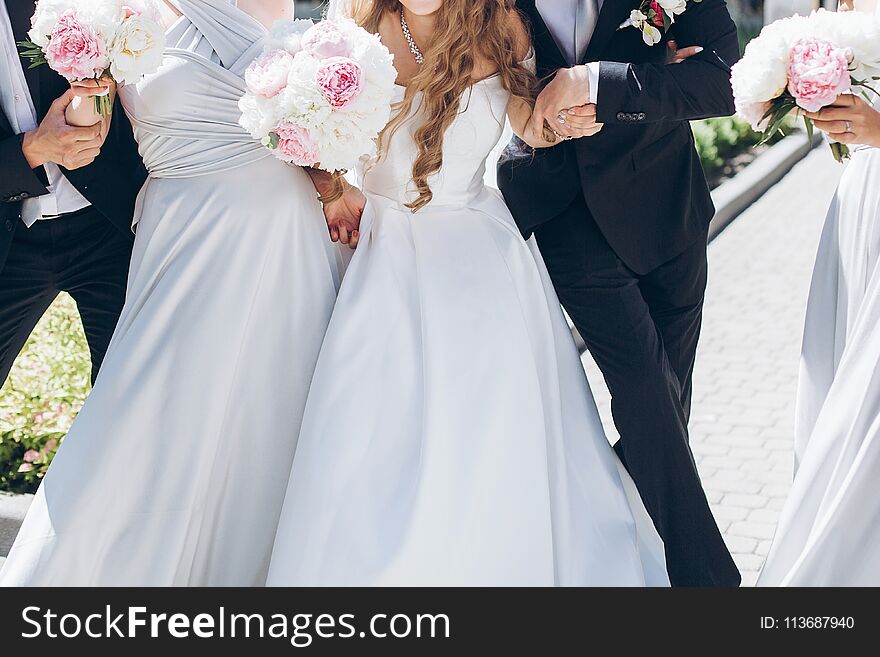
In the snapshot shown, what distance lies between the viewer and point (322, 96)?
293 cm

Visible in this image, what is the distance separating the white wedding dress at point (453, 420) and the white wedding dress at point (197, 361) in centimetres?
18

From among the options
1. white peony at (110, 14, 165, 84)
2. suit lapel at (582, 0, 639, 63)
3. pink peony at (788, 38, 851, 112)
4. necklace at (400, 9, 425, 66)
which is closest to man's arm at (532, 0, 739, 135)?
suit lapel at (582, 0, 639, 63)

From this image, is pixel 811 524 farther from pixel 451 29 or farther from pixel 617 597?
pixel 451 29

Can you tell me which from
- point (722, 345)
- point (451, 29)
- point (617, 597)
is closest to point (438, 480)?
point (617, 597)

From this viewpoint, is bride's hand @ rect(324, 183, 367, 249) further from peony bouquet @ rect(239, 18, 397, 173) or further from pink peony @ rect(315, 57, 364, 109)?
pink peony @ rect(315, 57, 364, 109)

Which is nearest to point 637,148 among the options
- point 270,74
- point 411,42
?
point 411,42

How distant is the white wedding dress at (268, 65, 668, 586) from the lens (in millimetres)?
3039

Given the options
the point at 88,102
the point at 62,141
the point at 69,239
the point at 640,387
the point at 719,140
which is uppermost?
the point at 88,102

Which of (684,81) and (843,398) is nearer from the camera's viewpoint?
(843,398)

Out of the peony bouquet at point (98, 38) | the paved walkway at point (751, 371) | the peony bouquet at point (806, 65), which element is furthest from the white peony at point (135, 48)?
the paved walkway at point (751, 371)

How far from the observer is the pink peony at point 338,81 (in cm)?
291

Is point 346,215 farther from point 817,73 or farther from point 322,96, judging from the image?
point 817,73

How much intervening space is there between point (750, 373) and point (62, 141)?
4.49 meters

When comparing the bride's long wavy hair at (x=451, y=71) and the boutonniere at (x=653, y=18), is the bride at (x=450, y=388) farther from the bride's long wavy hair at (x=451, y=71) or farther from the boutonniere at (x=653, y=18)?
the boutonniere at (x=653, y=18)
